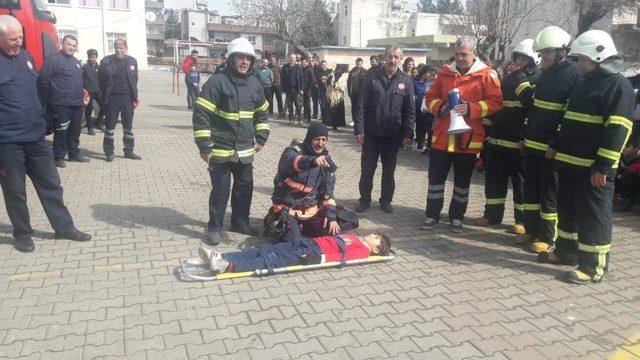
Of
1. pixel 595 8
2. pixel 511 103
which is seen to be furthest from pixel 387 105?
pixel 595 8

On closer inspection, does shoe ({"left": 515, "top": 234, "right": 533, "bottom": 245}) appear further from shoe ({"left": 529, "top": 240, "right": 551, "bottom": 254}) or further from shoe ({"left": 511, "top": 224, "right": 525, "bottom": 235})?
shoe ({"left": 511, "top": 224, "right": 525, "bottom": 235})

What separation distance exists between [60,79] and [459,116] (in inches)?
246

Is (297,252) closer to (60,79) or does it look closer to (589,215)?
(589,215)

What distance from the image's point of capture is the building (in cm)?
4144

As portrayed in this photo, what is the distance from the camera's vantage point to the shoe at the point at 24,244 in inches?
193

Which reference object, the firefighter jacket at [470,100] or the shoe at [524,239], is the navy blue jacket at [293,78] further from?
the shoe at [524,239]

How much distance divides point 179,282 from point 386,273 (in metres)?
1.85

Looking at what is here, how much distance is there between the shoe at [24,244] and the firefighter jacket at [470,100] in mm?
4394

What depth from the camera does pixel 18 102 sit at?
4.70m

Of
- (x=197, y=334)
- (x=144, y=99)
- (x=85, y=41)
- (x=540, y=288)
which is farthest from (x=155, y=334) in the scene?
(x=85, y=41)

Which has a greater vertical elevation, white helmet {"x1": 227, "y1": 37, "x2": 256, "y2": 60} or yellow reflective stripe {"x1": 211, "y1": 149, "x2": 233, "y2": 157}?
white helmet {"x1": 227, "y1": 37, "x2": 256, "y2": 60}

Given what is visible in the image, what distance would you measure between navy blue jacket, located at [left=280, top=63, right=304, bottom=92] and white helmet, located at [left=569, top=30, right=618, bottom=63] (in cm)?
1062

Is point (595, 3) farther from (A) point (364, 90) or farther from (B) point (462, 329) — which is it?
(B) point (462, 329)

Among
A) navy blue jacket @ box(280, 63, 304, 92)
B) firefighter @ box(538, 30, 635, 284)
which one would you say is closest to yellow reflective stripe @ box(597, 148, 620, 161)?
firefighter @ box(538, 30, 635, 284)
